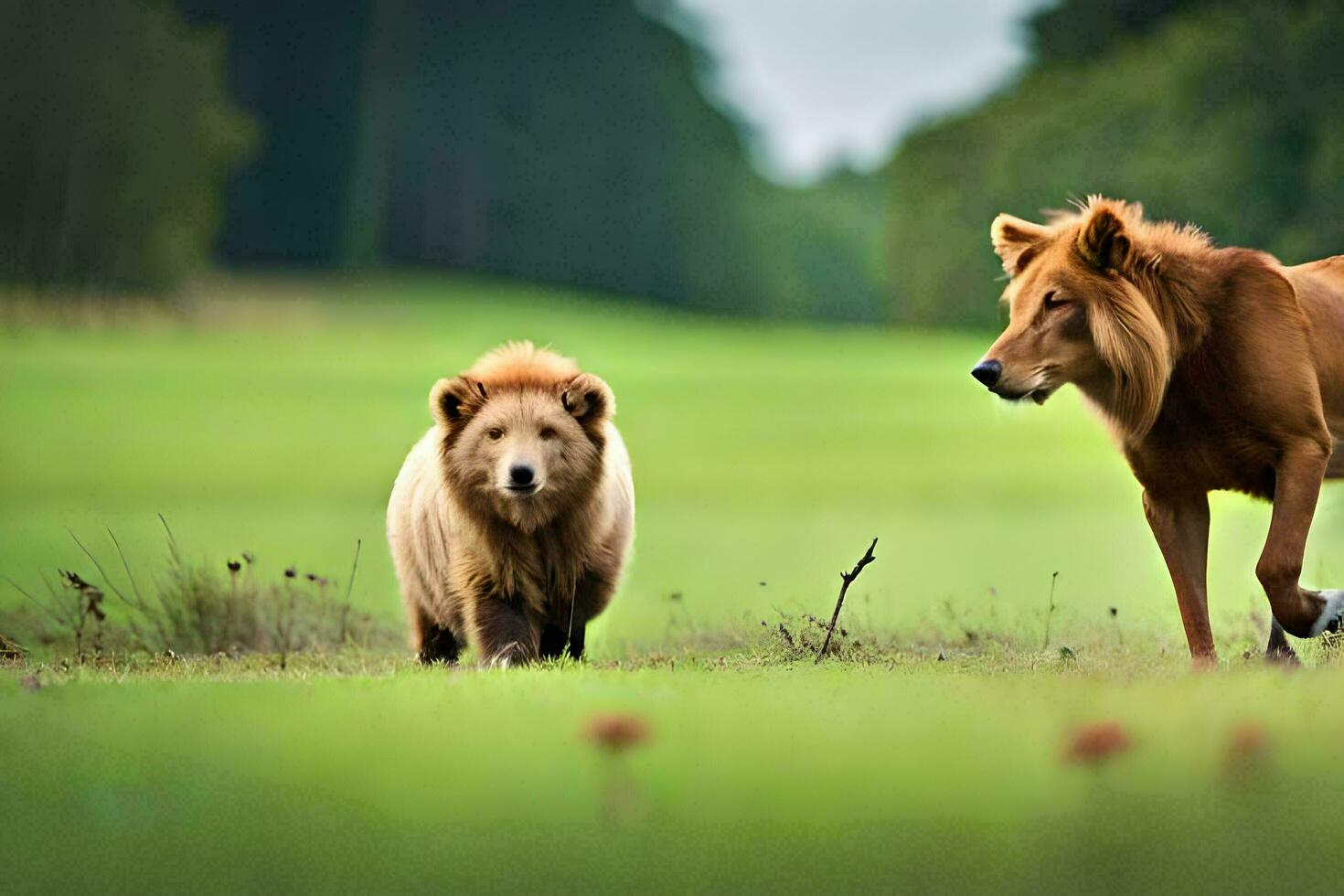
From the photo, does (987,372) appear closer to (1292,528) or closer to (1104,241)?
(1104,241)

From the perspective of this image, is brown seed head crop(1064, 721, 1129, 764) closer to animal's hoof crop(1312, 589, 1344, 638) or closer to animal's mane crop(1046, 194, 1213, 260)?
animal's hoof crop(1312, 589, 1344, 638)

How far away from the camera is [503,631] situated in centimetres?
732

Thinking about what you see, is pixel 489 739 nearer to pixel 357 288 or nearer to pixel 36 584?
pixel 36 584

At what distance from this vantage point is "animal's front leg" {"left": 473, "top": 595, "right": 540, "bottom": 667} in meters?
7.24

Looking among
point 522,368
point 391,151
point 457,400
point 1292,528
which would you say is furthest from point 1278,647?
point 391,151

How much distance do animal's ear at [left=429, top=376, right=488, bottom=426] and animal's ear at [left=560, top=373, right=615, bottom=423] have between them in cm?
38

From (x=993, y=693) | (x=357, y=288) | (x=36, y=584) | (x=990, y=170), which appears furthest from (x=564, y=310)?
(x=993, y=693)

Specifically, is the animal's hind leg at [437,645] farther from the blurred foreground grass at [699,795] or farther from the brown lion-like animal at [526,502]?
the blurred foreground grass at [699,795]

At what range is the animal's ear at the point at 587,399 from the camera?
7336mm

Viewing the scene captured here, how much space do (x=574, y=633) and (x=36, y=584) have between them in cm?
482

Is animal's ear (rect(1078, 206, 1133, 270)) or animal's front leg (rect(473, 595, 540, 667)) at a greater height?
animal's ear (rect(1078, 206, 1133, 270))

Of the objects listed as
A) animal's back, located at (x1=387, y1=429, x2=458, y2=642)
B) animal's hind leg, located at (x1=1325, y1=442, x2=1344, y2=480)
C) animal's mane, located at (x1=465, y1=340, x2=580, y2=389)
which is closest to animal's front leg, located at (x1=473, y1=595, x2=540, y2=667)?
animal's back, located at (x1=387, y1=429, x2=458, y2=642)

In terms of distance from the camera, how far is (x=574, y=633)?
760cm

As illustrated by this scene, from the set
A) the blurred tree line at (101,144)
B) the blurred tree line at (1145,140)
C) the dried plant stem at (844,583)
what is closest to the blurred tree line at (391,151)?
the blurred tree line at (101,144)
